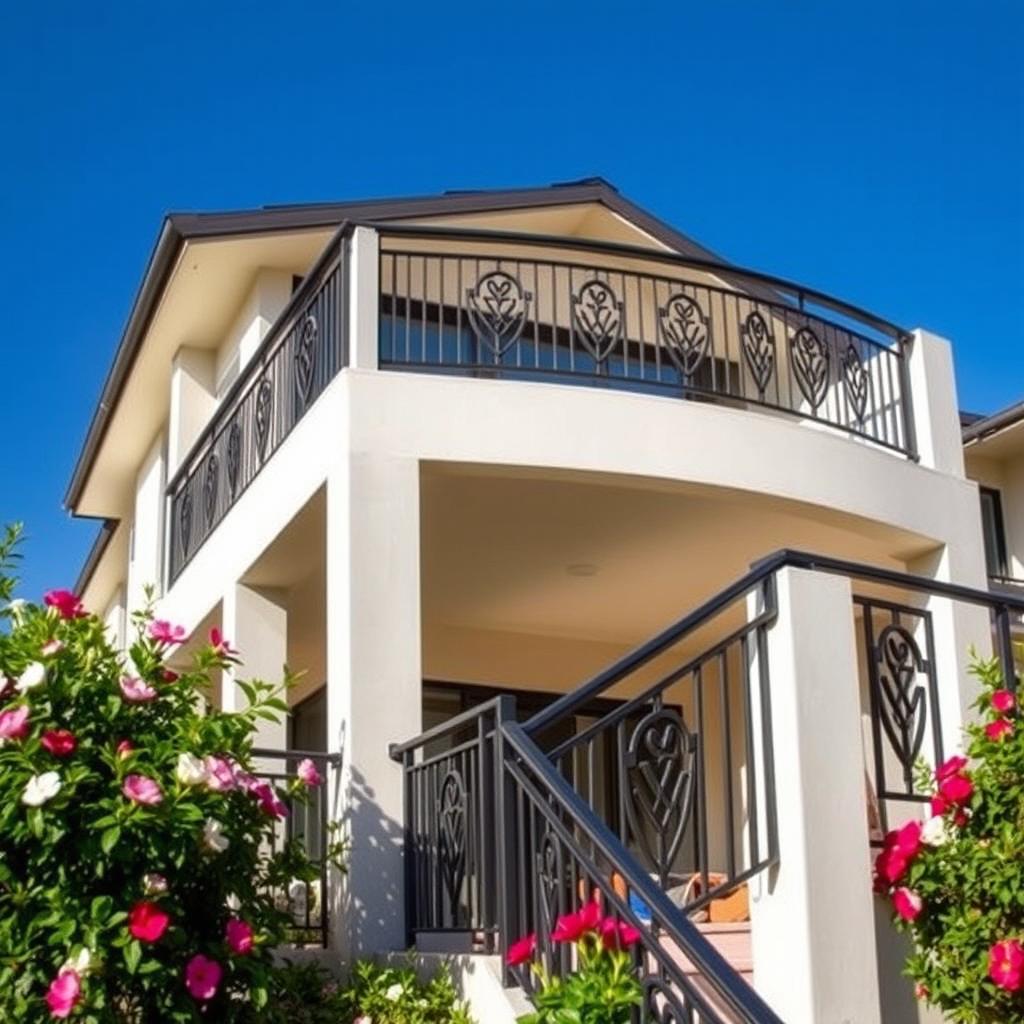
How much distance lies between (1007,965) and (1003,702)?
1004 mm

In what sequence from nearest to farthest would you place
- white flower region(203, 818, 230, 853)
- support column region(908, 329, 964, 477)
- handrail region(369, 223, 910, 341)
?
1. white flower region(203, 818, 230, 853)
2. handrail region(369, 223, 910, 341)
3. support column region(908, 329, 964, 477)

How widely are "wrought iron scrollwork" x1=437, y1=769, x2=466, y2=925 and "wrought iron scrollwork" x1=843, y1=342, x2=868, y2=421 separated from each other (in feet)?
15.9

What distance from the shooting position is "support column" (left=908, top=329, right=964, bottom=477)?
1084 cm

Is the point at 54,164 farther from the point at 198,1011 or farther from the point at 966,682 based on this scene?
the point at 198,1011

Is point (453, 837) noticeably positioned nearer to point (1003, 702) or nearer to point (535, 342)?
point (1003, 702)

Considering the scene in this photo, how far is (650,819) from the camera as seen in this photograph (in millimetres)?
5750

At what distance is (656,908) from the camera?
14.2 feet

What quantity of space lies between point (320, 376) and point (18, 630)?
362cm

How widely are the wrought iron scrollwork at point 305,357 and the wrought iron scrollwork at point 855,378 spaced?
3.76 meters

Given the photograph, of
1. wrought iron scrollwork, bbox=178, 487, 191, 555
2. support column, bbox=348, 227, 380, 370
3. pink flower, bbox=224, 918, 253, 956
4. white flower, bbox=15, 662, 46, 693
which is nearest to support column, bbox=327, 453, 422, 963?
support column, bbox=348, 227, 380, 370

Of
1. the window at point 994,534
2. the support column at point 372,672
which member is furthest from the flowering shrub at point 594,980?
the window at point 994,534

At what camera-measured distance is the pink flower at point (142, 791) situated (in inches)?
223

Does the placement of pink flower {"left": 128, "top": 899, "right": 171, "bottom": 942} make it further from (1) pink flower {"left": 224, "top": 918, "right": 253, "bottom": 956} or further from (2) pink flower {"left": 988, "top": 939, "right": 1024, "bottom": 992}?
(2) pink flower {"left": 988, "top": 939, "right": 1024, "bottom": 992}

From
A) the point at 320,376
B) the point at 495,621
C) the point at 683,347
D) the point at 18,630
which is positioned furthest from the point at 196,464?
the point at 18,630
